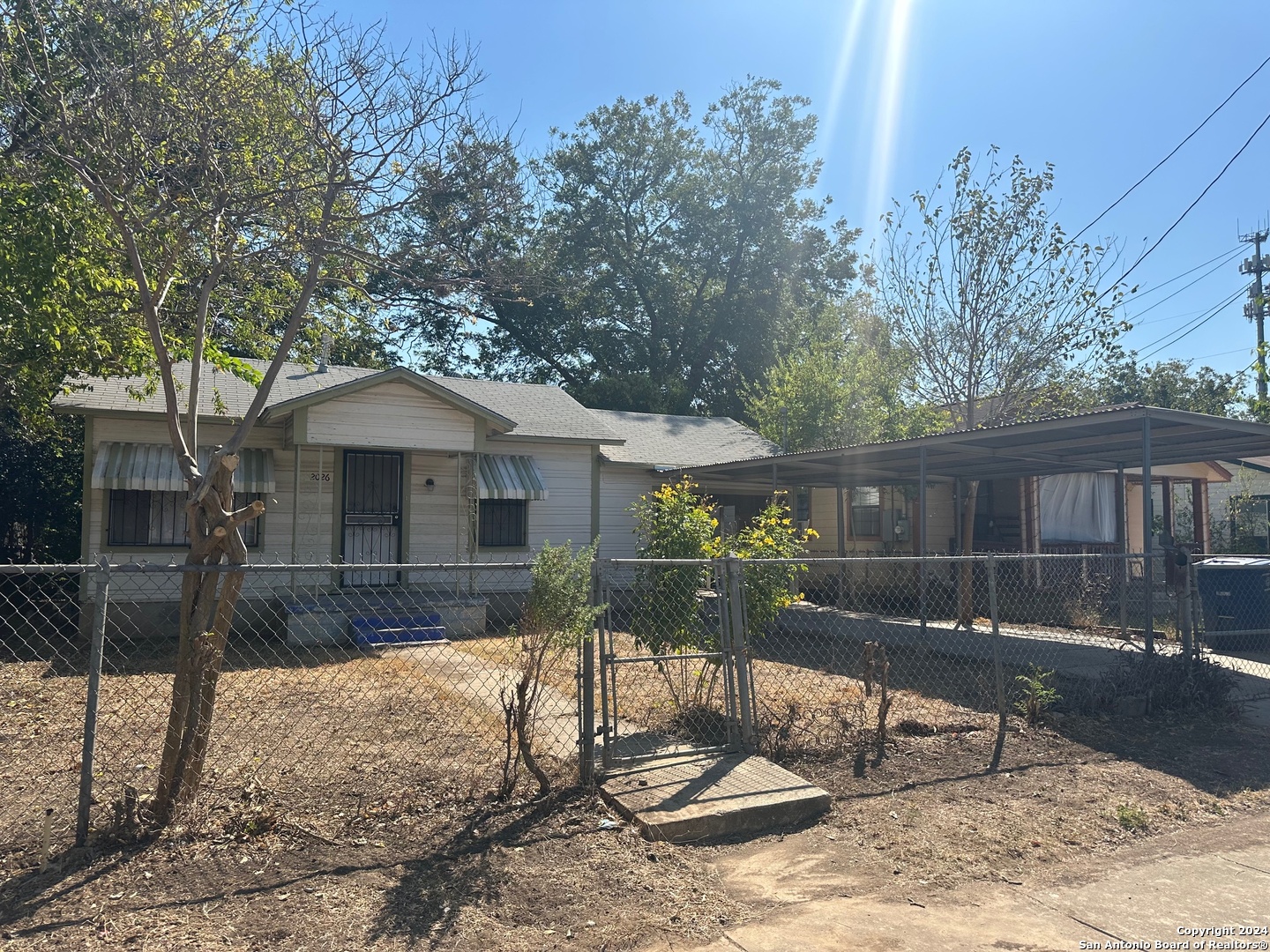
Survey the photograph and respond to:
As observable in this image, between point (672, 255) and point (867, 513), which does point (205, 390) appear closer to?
point (867, 513)

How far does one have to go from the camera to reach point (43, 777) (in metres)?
5.35

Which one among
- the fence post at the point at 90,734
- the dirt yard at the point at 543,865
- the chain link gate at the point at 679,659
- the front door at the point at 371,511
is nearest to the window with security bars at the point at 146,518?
the front door at the point at 371,511

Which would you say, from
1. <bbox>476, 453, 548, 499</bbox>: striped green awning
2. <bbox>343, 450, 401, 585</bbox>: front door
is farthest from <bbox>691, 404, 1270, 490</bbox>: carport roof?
<bbox>343, 450, 401, 585</bbox>: front door

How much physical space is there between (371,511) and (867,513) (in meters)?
10.9

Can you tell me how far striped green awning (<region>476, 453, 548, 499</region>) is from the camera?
45.1ft

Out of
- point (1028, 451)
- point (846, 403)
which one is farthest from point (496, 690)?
point (846, 403)

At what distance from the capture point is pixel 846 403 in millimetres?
21547

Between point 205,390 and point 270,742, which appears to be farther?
point 205,390

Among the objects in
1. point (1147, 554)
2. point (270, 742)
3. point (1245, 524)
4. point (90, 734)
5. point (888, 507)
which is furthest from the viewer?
point (1245, 524)

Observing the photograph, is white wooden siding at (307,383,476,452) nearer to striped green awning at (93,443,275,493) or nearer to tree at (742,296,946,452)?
striped green awning at (93,443,275,493)

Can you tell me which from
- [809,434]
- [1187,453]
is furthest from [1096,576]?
[809,434]

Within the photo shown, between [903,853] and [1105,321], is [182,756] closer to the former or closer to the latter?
[903,853]

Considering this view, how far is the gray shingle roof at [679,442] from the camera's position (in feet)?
54.5

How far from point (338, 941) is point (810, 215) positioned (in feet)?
114
